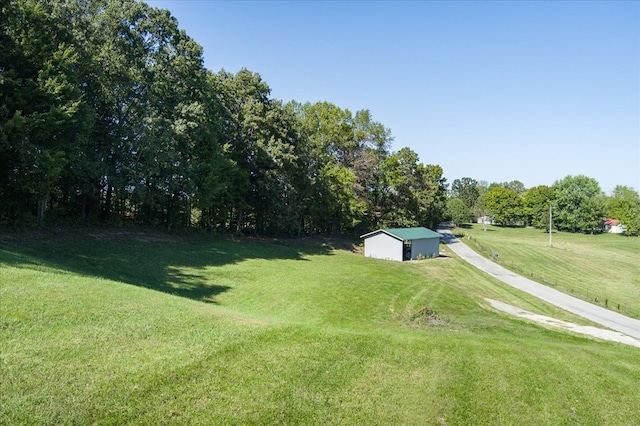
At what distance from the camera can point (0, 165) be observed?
22.8 meters

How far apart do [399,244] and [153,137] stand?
27094 mm

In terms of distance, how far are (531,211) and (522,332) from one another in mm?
108750

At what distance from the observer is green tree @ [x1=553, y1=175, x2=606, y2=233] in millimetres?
98250

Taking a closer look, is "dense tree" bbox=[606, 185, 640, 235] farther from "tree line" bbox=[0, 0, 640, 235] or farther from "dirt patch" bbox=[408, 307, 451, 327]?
"dirt patch" bbox=[408, 307, 451, 327]

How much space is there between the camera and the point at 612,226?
108750 mm

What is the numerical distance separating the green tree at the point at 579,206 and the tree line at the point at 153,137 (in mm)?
65864

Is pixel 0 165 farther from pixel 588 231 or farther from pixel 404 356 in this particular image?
pixel 588 231

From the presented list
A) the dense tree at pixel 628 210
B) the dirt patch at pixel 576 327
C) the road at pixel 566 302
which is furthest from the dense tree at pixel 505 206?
the dirt patch at pixel 576 327

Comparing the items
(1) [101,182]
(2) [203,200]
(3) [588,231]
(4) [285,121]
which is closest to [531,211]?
(3) [588,231]

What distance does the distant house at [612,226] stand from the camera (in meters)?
105

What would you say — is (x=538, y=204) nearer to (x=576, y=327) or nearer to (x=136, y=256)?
(x=576, y=327)

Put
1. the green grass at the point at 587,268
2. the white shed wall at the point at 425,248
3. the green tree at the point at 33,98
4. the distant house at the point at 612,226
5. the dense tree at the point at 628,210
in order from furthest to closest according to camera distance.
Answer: the distant house at the point at 612,226
the dense tree at the point at 628,210
the white shed wall at the point at 425,248
the green grass at the point at 587,268
the green tree at the point at 33,98

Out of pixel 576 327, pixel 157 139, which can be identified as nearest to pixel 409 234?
pixel 576 327

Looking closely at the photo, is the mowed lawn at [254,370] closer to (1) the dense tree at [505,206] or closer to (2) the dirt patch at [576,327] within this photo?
(2) the dirt patch at [576,327]
